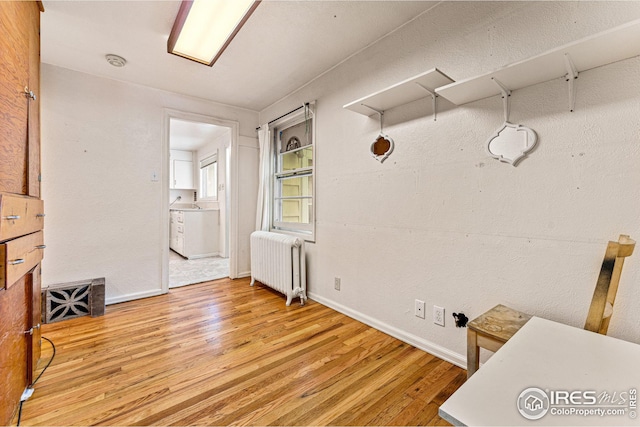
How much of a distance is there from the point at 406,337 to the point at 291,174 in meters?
2.18

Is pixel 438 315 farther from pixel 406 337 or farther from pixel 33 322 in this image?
pixel 33 322

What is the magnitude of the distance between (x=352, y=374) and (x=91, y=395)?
1.45m

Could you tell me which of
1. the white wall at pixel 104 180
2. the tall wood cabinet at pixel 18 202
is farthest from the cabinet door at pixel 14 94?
the white wall at pixel 104 180

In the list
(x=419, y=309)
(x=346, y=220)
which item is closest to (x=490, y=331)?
(x=419, y=309)

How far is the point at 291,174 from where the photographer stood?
330 centimetres

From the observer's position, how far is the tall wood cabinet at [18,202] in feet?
3.51

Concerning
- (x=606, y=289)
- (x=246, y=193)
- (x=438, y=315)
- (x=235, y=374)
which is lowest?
(x=235, y=374)

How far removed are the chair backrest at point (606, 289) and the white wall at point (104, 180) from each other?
355 cm

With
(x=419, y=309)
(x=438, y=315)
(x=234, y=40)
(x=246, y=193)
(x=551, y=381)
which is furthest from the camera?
(x=246, y=193)

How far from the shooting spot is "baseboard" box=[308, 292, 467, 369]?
5.61ft

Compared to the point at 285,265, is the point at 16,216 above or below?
above

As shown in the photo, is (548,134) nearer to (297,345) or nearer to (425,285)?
(425,285)

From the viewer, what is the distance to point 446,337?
176 cm

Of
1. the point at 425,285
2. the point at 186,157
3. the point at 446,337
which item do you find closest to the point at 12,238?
the point at 425,285
